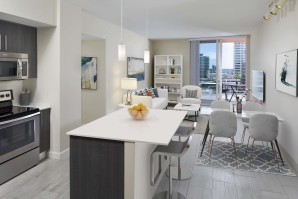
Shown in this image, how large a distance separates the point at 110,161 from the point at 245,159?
290 centimetres

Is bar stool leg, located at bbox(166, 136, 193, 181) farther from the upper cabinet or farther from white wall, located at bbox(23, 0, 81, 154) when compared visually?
the upper cabinet

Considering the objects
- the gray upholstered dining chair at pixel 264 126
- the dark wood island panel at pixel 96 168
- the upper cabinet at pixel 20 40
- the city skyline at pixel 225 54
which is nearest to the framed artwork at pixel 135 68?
the city skyline at pixel 225 54

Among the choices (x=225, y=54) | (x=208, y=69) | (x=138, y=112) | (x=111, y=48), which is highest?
(x=225, y=54)

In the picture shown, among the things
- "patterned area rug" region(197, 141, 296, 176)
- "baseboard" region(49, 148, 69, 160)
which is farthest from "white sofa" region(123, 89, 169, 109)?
"baseboard" region(49, 148, 69, 160)

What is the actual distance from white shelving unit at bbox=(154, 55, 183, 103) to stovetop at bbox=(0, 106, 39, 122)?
6.78 m

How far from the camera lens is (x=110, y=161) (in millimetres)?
2168

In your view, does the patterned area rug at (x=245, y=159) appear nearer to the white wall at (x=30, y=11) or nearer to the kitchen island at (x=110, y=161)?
the kitchen island at (x=110, y=161)

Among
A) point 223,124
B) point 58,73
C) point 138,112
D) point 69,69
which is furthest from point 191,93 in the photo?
point 138,112

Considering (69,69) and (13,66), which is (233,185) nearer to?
(69,69)

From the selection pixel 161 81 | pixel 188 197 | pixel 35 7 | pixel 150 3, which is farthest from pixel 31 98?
pixel 161 81

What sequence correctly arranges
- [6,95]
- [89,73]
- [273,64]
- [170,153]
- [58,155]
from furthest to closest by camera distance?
[89,73] < [273,64] < [58,155] < [6,95] < [170,153]

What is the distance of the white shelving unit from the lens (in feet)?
32.4

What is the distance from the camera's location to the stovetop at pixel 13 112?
3.20 m

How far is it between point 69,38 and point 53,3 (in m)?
0.59
